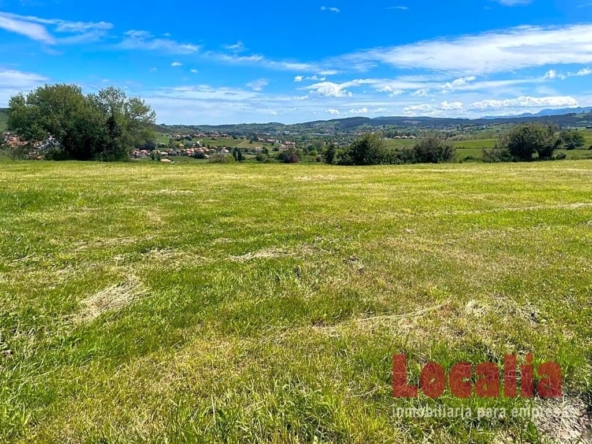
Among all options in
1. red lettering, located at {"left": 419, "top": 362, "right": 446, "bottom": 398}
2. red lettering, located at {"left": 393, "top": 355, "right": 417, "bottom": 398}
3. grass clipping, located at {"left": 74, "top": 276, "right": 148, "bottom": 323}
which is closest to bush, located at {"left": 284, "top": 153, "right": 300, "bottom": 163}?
grass clipping, located at {"left": 74, "top": 276, "right": 148, "bottom": 323}

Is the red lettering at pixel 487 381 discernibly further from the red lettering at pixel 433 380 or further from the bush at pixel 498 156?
the bush at pixel 498 156

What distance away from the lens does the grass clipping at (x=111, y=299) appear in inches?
177

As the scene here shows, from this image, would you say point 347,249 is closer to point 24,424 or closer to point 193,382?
point 193,382

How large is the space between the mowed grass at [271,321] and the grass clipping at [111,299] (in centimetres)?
3

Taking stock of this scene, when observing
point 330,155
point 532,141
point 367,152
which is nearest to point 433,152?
point 367,152

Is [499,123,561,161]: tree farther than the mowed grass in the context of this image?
Yes

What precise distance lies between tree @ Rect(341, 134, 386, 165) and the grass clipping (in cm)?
4264

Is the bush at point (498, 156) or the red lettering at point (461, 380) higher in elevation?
the bush at point (498, 156)

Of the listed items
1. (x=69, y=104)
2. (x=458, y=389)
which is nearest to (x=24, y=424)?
(x=458, y=389)

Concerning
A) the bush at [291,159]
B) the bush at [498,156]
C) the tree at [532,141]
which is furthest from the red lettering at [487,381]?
the tree at [532,141]

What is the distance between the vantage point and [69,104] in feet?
123

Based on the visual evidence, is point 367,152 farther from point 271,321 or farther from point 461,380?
point 461,380

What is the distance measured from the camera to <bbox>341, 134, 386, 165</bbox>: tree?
45831 millimetres

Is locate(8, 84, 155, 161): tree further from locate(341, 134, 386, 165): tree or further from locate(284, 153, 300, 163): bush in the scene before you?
locate(341, 134, 386, 165): tree
